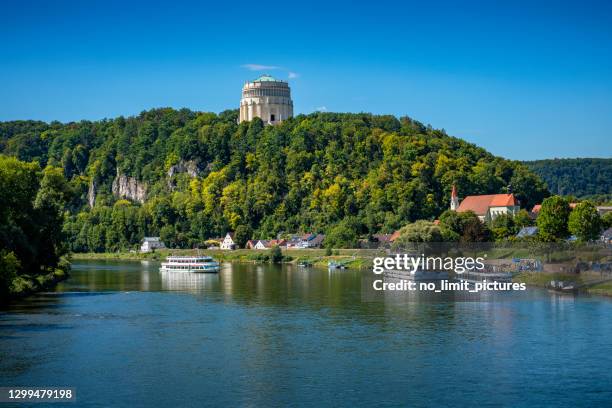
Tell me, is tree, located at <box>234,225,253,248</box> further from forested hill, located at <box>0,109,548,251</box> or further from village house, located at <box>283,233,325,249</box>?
village house, located at <box>283,233,325,249</box>

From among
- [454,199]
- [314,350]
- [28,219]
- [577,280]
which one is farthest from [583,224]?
[454,199]

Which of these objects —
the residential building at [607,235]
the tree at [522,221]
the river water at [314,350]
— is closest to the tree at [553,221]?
the residential building at [607,235]

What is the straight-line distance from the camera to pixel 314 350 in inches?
1341

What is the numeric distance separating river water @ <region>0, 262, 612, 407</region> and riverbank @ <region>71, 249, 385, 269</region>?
37933 millimetres

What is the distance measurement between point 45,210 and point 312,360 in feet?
116

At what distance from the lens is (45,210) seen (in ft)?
204

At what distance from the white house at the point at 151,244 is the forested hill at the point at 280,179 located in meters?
1.60

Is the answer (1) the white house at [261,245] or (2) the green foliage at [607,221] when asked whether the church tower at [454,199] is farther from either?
(2) the green foliage at [607,221]

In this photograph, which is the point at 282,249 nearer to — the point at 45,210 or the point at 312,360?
the point at 45,210

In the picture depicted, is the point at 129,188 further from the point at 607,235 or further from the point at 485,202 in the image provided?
the point at 607,235

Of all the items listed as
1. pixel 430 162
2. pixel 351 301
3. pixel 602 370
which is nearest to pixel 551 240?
pixel 351 301

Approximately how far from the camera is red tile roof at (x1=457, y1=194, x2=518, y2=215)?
110m

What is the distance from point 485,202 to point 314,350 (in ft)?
264

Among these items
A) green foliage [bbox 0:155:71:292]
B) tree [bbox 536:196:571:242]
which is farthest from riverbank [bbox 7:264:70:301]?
tree [bbox 536:196:571:242]
